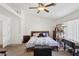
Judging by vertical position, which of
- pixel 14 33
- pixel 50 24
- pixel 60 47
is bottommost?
pixel 60 47

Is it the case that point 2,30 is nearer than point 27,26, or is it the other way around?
point 2,30

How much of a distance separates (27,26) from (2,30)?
2268mm

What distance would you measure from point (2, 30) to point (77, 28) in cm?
397

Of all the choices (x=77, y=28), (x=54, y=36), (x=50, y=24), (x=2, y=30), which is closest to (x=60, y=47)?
(x=77, y=28)

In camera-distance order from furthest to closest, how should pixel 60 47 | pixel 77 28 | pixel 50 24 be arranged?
1. pixel 50 24
2. pixel 60 47
3. pixel 77 28

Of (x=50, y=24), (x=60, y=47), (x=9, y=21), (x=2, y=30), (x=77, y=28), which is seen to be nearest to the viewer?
(x=77, y=28)

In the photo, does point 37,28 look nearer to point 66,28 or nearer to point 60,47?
point 66,28

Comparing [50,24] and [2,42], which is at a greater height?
[50,24]

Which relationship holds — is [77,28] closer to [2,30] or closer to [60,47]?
[60,47]

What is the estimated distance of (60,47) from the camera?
650 cm

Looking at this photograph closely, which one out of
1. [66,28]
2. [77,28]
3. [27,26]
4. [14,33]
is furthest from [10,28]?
[77,28]

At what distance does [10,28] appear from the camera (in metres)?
8.30

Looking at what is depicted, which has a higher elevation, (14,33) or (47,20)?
(47,20)

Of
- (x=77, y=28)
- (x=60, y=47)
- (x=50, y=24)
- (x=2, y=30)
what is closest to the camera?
(x=77, y=28)
